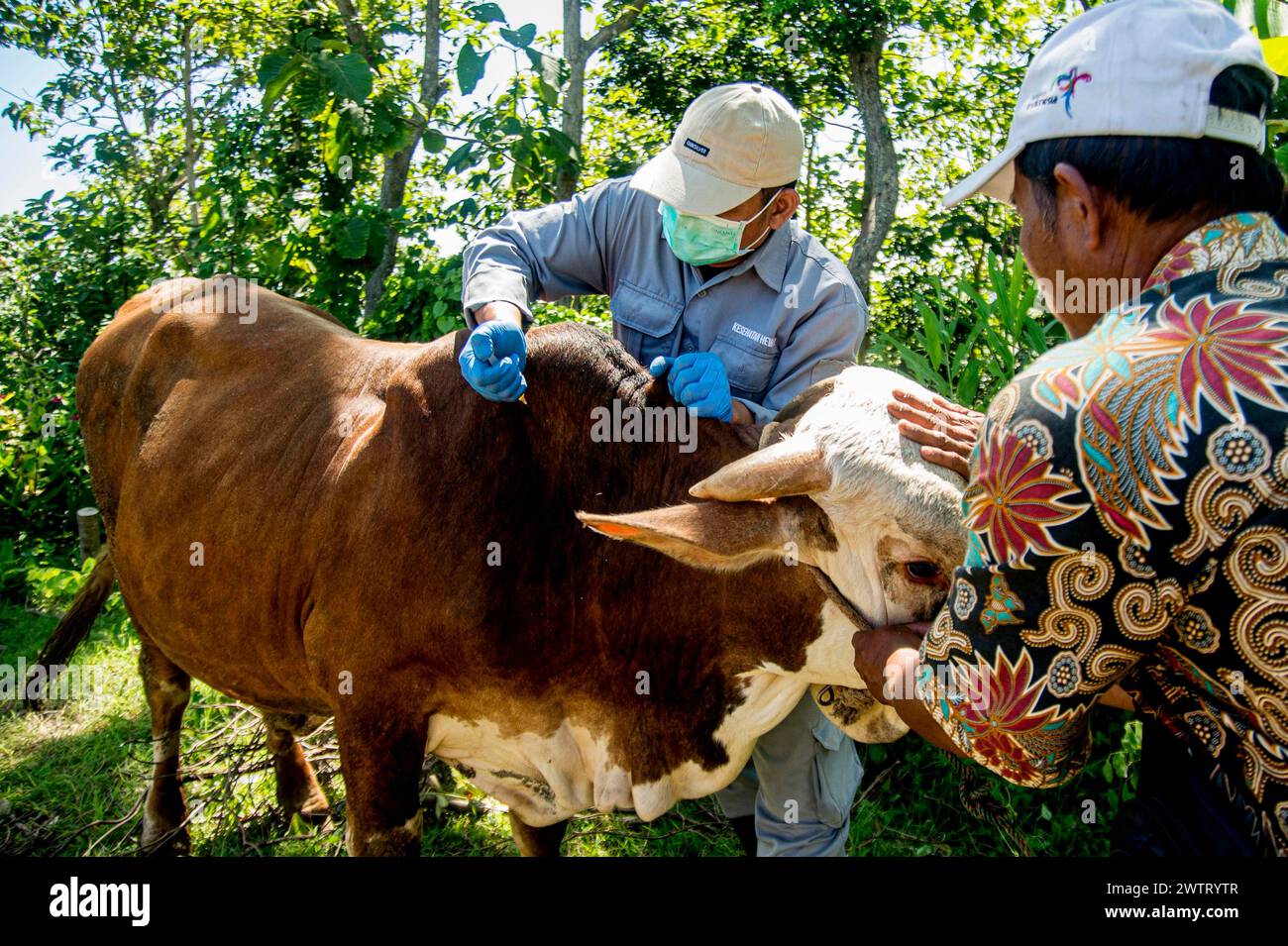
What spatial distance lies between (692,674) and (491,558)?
2.13ft

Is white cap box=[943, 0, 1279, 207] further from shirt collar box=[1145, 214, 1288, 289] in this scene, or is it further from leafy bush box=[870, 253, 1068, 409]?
leafy bush box=[870, 253, 1068, 409]

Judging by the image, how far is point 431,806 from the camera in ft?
16.1

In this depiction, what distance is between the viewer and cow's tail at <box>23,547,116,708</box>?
213 inches

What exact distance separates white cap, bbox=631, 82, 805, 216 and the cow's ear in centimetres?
102

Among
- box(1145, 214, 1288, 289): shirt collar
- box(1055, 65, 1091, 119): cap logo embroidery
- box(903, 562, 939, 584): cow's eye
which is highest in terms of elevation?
box(1055, 65, 1091, 119): cap logo embroidery

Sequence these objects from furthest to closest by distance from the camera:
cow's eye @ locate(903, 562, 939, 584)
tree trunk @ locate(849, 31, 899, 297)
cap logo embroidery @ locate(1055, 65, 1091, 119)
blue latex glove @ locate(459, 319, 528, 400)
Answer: tree trunk @ locate(849, 31, 899, 297), blue latex glove @ locate(459, 319, 528, 400), cow's eye @ locate(903, 562, 939, 584), cap logo embroidery @ locate(1055, 65, 1091, 119)

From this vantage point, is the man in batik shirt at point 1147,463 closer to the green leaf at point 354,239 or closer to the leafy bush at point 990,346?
the leafy bush at point 990,346

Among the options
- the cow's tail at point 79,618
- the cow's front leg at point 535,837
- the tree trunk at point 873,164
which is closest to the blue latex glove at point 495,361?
the cow's front leg at point 535,837

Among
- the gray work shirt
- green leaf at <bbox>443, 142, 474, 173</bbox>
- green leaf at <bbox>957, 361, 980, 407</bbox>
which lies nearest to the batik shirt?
the gray work shirt

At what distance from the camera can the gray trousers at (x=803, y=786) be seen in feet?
11.3

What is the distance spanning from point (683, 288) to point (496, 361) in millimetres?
777

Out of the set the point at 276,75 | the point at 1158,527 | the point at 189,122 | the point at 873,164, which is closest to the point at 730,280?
the point at 1158,527

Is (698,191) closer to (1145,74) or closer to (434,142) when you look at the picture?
(1145,74)

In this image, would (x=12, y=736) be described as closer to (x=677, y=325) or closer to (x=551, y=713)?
(x=551, y=713)
